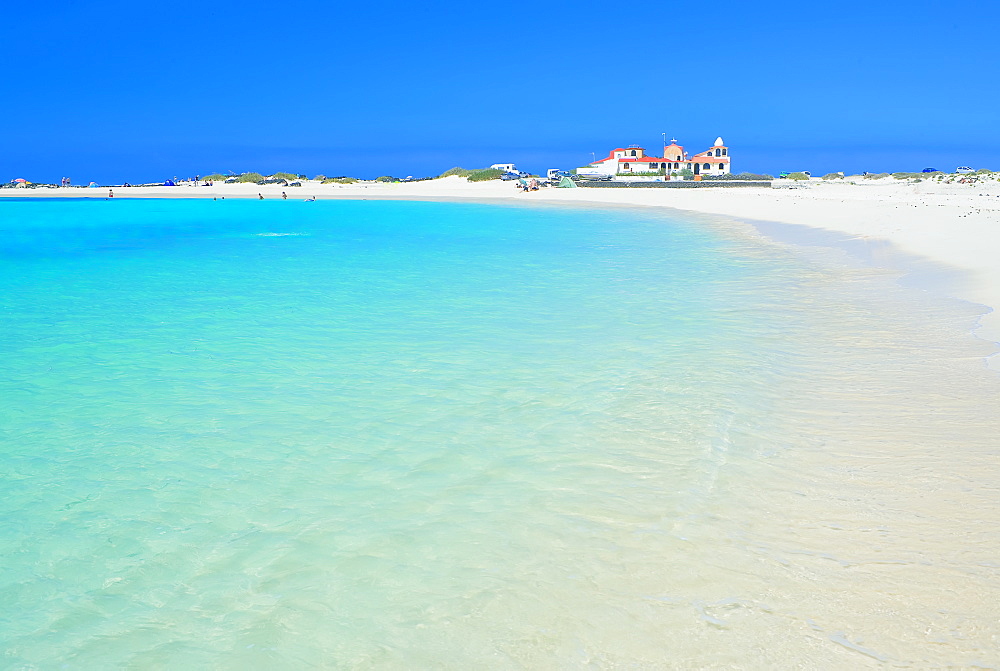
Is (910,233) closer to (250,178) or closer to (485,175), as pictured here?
(485,175)

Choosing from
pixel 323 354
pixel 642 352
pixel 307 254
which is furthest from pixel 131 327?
pixel 307 254

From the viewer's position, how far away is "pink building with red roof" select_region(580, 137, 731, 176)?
102750 mm

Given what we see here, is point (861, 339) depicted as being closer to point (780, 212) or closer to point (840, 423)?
point (840, 423)

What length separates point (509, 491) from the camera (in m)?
5.39

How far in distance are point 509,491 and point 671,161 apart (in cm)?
10527

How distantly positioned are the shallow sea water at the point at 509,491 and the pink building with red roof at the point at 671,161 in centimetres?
9500

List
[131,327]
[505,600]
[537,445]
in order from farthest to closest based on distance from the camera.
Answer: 1. [131,327]
2. [537,445]
3. [505,600]

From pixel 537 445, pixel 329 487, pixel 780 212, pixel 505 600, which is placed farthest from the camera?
pixel 780 212

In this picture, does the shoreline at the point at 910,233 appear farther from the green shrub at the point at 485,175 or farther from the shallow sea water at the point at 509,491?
the green shrub at the point at 485,175

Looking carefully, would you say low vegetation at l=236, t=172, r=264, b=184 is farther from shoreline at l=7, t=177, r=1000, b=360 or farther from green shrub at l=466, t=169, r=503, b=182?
shoreline at l=7, t=177, r=1000, b=360

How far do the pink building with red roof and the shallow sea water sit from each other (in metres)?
95.0

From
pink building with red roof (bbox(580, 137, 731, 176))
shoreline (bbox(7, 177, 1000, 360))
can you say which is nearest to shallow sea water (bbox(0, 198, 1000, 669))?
shoreline (bbox(7, 177, 1000, 360))

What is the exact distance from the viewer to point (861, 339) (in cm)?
952

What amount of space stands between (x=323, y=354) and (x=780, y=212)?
106ft
